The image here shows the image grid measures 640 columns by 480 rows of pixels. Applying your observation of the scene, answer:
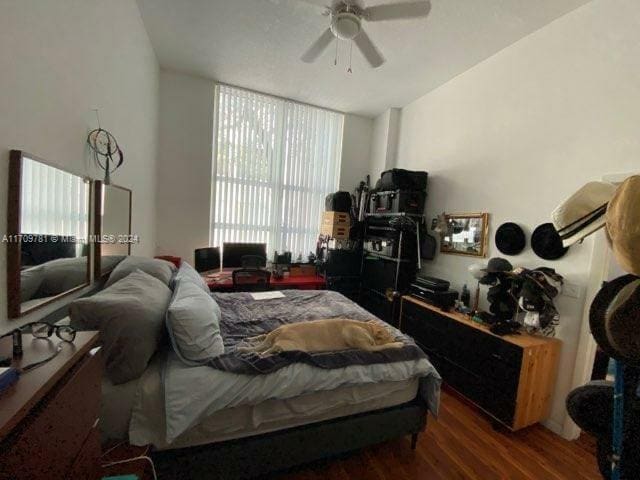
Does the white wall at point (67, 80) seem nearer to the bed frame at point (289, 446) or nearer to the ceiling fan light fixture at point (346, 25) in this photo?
the bed frame at point (289, 446)

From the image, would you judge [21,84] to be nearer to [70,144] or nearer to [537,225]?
[70,144]

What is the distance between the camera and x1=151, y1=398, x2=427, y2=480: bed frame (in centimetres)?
130

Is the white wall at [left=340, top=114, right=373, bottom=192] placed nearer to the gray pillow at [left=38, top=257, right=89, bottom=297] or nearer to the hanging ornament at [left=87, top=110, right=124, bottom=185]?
the hanging ornament at [left=87, top=110, right=124, bottom=185]

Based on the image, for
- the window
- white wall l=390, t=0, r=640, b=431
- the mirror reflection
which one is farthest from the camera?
the window

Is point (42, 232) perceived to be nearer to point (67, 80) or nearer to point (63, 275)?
point (63, 275)

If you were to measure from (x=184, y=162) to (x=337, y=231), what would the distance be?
225 centimetres

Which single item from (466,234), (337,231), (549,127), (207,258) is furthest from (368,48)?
(207,258)

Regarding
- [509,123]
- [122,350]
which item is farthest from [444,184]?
[122,350]

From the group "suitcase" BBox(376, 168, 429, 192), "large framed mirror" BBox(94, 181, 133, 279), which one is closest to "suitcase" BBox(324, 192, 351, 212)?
"suitcase" BBox(376, 168, 429, 192)

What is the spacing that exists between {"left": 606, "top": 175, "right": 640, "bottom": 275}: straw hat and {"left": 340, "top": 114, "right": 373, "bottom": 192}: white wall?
3.83 meters

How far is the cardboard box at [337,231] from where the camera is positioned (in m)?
3.81

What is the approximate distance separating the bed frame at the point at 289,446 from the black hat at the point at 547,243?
1555 millimetres

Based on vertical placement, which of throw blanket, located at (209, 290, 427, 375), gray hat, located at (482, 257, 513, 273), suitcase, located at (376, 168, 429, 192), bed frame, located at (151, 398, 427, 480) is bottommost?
bed frame, located at (151, 398, 427, 480)

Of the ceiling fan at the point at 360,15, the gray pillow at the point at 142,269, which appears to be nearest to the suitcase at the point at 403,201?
the ceiling fan at the point at 360,15
